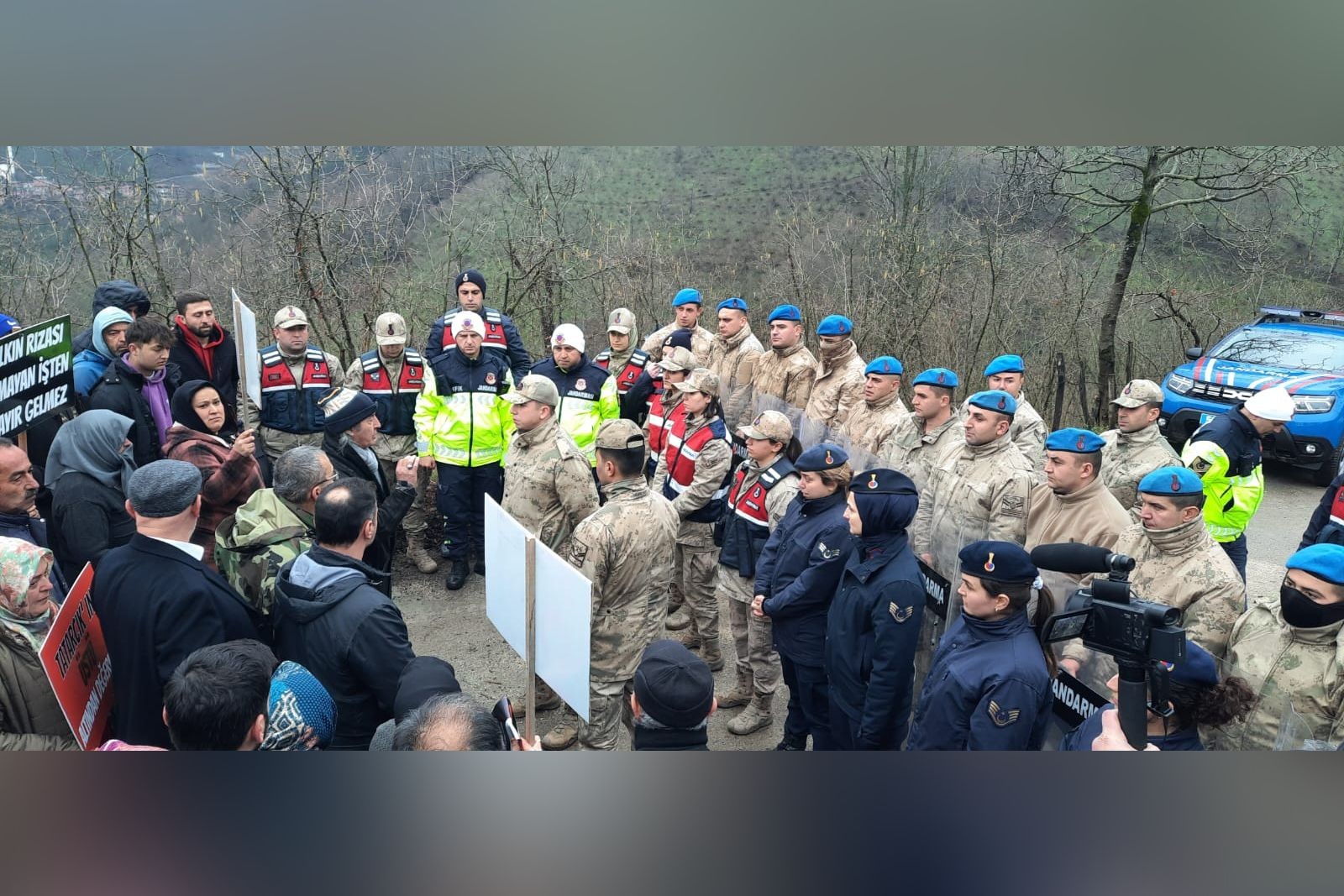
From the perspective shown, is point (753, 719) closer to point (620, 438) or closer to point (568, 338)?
point (620, 438)

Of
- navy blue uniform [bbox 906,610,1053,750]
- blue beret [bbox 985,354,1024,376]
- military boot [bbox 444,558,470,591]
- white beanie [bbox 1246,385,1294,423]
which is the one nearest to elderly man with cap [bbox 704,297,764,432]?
blue beret [bbox 985,354,1024,376]

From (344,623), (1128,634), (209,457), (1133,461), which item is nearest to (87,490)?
(209,457)

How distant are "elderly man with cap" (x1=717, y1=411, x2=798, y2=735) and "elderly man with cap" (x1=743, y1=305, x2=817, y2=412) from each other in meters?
2.17

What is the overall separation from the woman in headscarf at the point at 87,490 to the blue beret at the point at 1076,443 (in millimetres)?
4666

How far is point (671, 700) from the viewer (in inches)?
114

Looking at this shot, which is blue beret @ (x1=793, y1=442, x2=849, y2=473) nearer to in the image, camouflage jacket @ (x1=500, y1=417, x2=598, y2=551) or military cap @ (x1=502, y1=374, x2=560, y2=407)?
camouflage jacket @ (x1=500, y1=417, x2=598, y2=551)

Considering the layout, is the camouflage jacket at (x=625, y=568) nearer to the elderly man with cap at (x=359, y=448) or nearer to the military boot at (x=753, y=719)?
the military boot at (x=753, y=719)

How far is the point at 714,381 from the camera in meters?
5.68

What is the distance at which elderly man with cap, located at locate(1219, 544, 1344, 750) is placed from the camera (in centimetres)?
334

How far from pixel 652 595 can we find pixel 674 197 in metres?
18.8

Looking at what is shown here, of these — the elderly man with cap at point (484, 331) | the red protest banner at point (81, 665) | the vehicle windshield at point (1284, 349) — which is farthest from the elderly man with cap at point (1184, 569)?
the vehicle windshield at point (1284, 349)

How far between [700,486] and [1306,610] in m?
3.10

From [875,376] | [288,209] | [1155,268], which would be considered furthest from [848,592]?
[1155,268]

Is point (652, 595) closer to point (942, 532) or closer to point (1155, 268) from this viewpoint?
point (942, 532)
